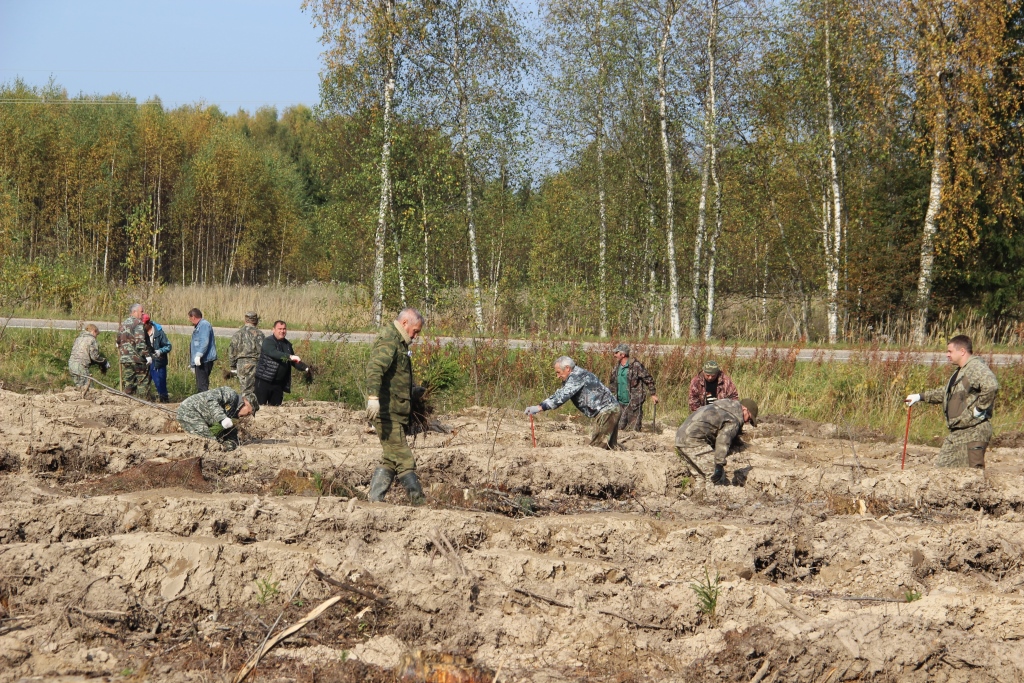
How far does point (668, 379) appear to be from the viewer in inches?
625

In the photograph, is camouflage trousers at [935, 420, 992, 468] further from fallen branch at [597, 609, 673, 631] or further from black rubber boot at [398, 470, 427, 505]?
black rubber boot at [398, 470, 427, 505]

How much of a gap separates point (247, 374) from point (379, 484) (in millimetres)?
5944

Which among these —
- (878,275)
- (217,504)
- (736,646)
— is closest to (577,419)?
(217,504)

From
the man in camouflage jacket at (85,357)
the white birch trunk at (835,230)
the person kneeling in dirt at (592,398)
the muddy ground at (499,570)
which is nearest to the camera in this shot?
the muddy ground at (499,570)

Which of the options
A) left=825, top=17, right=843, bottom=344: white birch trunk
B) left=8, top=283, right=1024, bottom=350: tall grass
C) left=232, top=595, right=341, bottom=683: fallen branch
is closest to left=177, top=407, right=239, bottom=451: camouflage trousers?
left=232, top=595, right=341, bottom=683: fallen branch

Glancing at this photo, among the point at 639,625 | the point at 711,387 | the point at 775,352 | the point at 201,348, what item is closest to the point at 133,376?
the point at 201,348

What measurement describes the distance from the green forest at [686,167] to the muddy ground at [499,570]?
9685 mm

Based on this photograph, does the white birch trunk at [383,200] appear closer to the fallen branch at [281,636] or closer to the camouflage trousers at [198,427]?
the camouflage trousers at [198,427]

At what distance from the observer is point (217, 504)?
286 inches

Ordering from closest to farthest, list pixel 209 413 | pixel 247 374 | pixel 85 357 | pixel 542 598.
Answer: pixel 542 598
pixel 209 413
pixel 247 374
pixel 85 357

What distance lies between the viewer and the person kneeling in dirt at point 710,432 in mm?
9562

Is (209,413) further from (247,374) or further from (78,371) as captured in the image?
(78,371)

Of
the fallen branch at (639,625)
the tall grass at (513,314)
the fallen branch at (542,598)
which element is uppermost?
→ the tall grass at (513,314)

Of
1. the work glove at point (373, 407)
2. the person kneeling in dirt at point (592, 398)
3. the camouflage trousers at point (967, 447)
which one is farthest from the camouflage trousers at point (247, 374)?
the camouflage trousers at point (967, 447)
